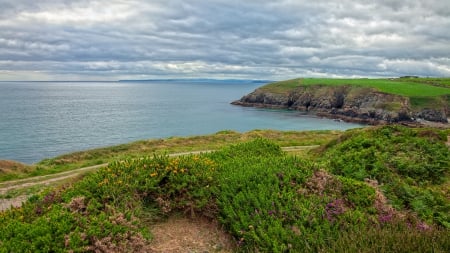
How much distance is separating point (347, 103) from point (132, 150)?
4045 inches

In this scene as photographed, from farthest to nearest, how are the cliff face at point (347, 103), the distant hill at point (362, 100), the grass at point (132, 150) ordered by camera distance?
the distant hill at point (362, 100)
the cliff face at point (347, 103)
the grass at point (132, 150)

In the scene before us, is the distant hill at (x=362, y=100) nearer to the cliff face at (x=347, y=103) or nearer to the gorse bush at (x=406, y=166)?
the cliff face at (x=347, y=103)

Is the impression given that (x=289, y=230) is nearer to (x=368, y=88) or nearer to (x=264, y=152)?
(x=264, y=152)

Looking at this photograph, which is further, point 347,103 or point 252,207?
point 347,103

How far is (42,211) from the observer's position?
796cm

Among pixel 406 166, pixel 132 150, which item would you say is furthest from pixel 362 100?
pixel 406 166

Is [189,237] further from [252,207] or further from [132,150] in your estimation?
[132,150]

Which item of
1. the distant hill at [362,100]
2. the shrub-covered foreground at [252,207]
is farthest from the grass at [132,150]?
the distant hill at [362,100]

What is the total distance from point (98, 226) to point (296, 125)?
87.9 meters

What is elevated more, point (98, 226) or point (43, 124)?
point (98, 226)

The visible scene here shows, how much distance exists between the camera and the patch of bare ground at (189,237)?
7.56 meters

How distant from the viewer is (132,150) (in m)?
35.1

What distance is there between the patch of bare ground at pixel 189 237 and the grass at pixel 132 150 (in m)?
16.8

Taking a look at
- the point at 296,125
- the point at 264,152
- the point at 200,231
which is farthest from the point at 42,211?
the point at 296,125
